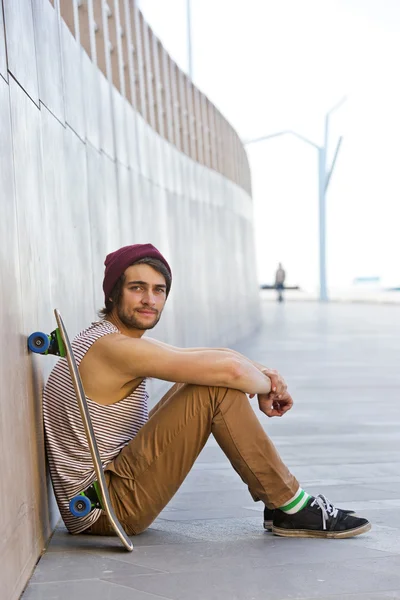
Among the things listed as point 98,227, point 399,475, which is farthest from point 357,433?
point 98,227

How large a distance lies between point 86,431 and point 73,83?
10.9ft

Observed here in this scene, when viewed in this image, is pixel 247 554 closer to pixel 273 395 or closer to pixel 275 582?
pixel 275 582

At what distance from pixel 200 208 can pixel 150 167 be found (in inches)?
259

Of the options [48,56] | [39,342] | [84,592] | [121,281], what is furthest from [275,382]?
[48,56]

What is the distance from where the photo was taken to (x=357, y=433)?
8070 millimetres

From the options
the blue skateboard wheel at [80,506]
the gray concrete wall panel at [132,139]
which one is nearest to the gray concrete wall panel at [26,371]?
the blue skateboard wheel at [80,506]

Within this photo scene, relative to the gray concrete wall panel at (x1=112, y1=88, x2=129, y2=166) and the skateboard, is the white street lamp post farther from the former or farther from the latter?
the skateboard

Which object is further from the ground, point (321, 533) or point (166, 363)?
point (166, 363)

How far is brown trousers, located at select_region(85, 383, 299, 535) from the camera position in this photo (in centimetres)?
430

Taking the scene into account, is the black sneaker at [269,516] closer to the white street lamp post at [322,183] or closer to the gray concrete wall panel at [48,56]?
the gray concrete wall panel at [48,56]

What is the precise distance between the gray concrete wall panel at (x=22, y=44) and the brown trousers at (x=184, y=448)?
1.48 meters

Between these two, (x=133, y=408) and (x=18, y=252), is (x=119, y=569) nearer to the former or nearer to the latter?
(x=133, y=408)

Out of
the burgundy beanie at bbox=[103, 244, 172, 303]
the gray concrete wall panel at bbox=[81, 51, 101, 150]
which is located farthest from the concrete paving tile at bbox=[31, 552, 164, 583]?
the gray concrete wall panel at bbox=[81, 51, 101, 150]

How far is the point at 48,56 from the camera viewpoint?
18.2 ft
